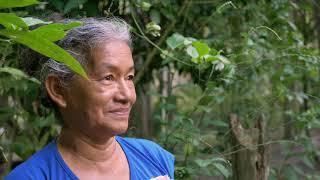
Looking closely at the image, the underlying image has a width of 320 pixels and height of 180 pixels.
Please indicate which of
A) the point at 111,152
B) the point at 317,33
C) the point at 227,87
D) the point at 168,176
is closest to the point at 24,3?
the point at 111,152

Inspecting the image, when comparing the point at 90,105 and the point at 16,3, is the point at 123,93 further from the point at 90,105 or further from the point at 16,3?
the point at 16,3

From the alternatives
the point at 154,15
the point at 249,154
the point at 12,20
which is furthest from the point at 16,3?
the point at 154,15

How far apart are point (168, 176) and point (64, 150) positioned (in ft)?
1.30

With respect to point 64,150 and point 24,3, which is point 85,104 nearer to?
point 64,150

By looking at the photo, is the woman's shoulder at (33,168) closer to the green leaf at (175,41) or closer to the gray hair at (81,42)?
the gray hair at (81,42)

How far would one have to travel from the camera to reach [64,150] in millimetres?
1870

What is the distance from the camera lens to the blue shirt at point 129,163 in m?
1.75

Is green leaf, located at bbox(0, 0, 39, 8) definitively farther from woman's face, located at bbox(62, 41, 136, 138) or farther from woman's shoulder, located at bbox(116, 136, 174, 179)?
woman's shoulder, located at bbox(116, 136, 174, 179)

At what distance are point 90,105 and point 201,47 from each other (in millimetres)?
738

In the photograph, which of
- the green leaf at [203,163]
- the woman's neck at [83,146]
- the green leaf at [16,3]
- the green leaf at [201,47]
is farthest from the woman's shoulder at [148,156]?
the green leaf at [16,3]

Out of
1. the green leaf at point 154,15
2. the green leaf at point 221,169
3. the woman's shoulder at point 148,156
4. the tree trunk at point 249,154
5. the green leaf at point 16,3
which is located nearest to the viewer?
the green leaf at point 16,3

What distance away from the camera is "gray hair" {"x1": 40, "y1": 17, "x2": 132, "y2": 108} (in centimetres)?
182

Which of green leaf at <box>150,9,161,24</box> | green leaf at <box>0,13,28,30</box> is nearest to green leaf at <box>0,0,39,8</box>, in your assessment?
green leaf at <box>0,13,28,30</box>

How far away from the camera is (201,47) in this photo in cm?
239
